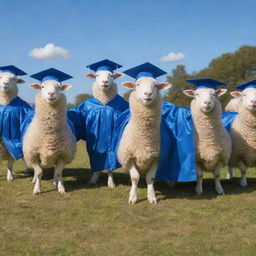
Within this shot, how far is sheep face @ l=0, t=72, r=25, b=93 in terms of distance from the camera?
891cm

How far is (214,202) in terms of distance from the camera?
7.34 m

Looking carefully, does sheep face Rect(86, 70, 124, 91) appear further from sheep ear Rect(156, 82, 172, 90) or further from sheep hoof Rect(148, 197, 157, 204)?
sheep hoof Rect(148, 197, 157, 204)

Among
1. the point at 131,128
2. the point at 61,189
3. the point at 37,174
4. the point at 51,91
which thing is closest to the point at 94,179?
the point at 61,189

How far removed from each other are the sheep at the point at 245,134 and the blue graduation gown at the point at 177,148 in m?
1.25

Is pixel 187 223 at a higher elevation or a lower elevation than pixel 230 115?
lower

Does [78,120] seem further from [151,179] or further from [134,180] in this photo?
[151,179]

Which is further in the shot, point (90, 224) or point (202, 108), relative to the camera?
point (202, 108)

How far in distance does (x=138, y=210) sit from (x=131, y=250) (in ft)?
5.98

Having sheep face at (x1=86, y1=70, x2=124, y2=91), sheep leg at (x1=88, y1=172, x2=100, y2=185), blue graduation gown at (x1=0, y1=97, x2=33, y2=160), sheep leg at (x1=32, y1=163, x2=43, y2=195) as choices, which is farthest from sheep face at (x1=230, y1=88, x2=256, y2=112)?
blue graduation gown at (x1=0, y1=97, x2=33, y2=160)

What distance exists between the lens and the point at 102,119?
8.80m

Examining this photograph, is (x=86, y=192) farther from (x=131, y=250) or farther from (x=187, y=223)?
(x=131, y=250)

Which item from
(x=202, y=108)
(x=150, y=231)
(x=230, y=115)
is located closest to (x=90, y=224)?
(x=150, y=231)

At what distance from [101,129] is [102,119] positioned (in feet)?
0.80

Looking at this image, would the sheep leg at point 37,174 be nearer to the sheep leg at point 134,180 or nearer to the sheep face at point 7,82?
the sheep leg at point 134,180
